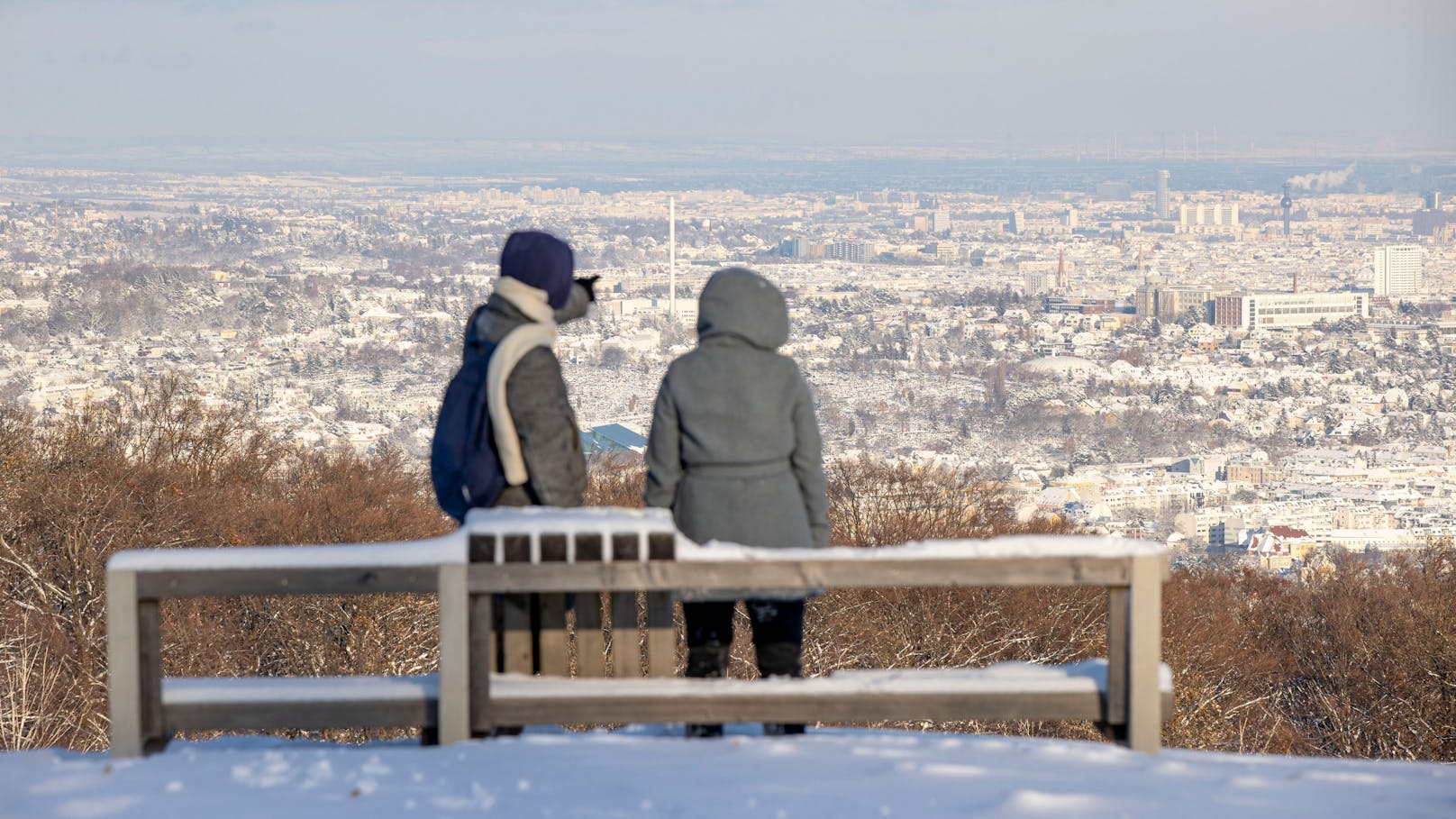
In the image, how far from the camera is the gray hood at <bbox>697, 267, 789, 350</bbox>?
4633mm

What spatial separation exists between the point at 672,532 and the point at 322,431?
2515 inches

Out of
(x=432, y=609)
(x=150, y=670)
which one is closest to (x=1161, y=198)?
(x=432, y=609)

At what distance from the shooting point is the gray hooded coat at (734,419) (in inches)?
183

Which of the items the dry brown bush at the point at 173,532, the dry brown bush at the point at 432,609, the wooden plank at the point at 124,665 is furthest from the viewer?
the dry brown bush at the point at 432,609

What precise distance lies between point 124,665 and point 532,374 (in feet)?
4.56

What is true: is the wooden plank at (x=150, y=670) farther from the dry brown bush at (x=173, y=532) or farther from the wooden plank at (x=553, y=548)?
the dry brown bush at (x=173, y=532)

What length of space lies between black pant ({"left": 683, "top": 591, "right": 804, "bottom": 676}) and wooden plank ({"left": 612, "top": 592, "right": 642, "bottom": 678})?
164 mm

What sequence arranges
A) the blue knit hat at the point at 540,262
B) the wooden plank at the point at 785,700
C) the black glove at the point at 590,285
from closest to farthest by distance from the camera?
the wooden plank at the point at 785,700 < the blue knit hat at the point at 540,262 < the black glove at the point at 590,285

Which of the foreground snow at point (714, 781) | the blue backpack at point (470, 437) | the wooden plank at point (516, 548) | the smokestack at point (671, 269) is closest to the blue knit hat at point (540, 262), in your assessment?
the blue backpack at point (470, 437)

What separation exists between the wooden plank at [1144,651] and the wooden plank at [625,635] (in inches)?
56.2

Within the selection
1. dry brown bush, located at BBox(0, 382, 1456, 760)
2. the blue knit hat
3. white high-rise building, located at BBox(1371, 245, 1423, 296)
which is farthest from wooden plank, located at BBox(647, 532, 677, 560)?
white high-rise building, located at BBox(1371, 245, 1423, 296)

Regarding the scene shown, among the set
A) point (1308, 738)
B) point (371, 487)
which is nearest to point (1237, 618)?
point (1308, 738)

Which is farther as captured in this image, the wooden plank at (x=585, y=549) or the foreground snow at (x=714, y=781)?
the wooden plank at (x=585, y=549)

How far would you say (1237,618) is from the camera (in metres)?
35.0
